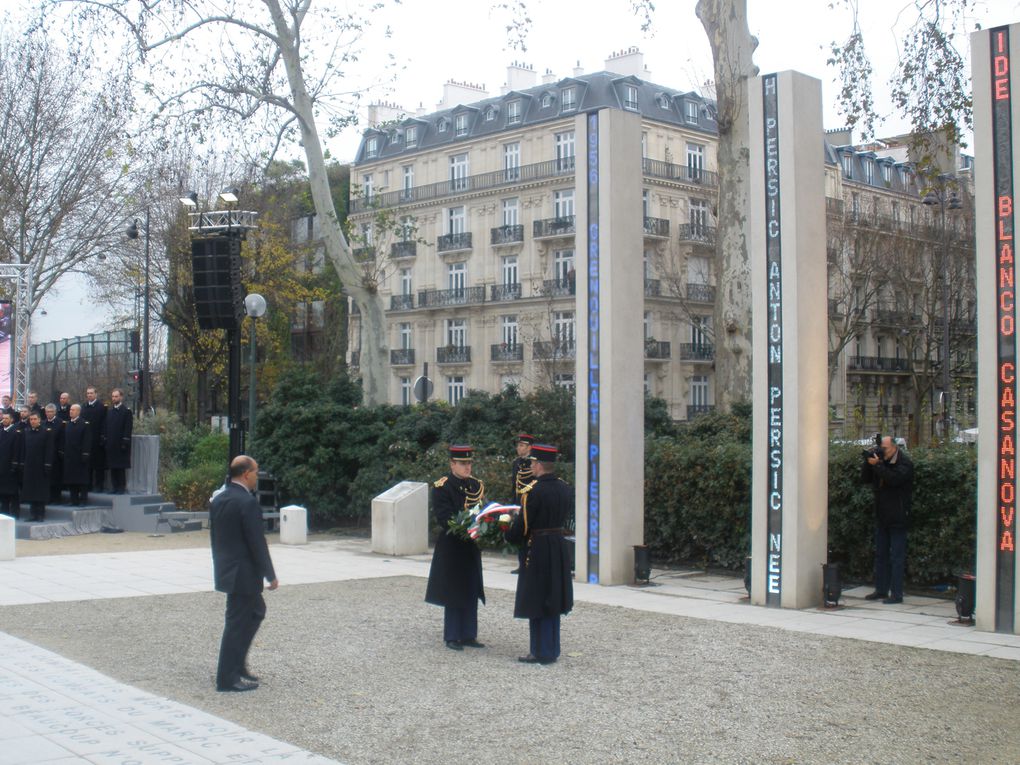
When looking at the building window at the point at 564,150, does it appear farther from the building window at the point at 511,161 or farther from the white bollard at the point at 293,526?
the white bollard at the point at 293,526

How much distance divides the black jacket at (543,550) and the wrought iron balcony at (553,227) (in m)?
44.1

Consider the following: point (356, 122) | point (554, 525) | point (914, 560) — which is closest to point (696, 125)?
point (356, 122)

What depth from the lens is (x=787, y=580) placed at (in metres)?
12.7

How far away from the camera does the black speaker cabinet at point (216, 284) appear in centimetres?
1808

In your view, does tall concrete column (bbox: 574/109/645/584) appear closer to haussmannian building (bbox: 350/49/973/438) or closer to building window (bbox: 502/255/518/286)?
haussmannian building (bbox: 350/49/973/438)

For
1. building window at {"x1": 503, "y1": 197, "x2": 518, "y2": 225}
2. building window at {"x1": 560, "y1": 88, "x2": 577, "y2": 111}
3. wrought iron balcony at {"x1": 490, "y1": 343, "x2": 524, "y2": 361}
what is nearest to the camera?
building window at {"x1": 560, "y1": 88, "x2": 577, "y2": 111}

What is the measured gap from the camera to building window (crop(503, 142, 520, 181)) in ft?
186

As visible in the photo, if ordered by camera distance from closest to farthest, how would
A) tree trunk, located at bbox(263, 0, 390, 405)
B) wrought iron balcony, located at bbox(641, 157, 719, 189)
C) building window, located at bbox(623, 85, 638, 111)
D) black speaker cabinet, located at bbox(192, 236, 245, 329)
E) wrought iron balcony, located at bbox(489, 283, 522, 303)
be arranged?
black speaker cabinet, located at bbox(192, 236, 245, 329) → tree trunk, located at bbox(263, 0, 390, 405) → wrought iron balcony, located at bbox(641, 157, 719, 189) → building window, located at bbox(623, 85, 638, 111) → wrought iron balcony, located at bbox(489, 283, 522, 303)

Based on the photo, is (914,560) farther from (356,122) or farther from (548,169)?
(548,169)

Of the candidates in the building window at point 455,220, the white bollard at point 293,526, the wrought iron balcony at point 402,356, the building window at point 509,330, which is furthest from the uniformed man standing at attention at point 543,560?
the wrought iron balcony at point 402,356

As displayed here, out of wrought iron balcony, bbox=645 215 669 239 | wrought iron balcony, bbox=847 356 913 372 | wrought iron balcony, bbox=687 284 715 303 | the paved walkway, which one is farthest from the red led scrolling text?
wrought iron balcony, bbox=847 356 913 372

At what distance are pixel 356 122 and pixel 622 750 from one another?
19.6 metres

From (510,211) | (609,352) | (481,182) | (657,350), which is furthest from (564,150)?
(609,352)

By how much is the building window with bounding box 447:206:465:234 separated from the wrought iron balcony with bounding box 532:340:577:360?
9.11 meters
